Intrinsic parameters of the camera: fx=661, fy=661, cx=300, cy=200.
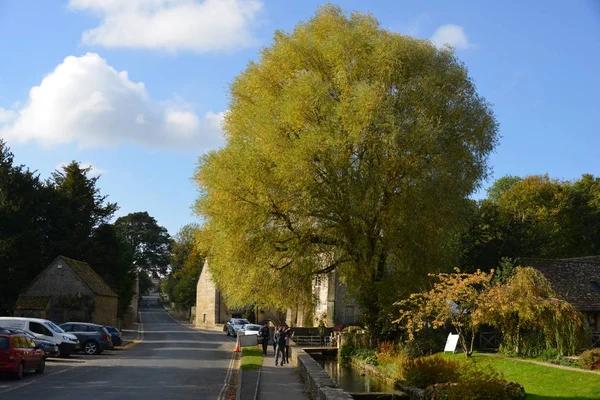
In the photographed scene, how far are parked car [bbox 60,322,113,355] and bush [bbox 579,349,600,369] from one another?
76.0ft

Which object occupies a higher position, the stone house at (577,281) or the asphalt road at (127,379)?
the stone house at (577,281)

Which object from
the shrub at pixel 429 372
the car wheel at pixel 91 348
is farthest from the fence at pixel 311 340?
the shrub at pixel 429 372

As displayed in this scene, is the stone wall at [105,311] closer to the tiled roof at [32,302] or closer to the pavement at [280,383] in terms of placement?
the tiled roof at [32,302]

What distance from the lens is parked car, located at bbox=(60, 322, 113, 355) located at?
34188 mm

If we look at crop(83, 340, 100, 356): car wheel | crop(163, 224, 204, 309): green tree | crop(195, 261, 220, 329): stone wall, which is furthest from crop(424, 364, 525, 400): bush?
crop(163, 224, 204, 309): green tree

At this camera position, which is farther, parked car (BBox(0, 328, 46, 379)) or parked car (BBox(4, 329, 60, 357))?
parked car (BBox(4, 329, 60, 357))

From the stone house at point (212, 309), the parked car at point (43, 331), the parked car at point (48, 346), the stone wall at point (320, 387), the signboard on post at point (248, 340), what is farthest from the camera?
the stone house at point (212, 309)

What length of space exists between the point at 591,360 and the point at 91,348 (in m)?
23.8

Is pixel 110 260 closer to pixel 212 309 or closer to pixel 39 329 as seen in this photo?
pixel 212 309

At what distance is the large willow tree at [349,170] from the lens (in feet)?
89.8

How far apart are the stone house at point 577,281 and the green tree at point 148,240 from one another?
332 feet

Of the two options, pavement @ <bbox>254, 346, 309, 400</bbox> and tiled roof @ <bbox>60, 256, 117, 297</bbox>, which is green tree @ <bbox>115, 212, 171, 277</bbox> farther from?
pavement @ <bbox>254, 346, 309, 400</bbox>

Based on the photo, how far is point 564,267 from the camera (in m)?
40.1

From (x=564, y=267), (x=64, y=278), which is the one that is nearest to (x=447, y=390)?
(x=564, y=267)
